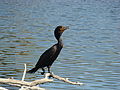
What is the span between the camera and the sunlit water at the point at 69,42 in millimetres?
13438

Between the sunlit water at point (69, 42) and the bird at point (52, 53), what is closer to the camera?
the bird at point (52, 53)

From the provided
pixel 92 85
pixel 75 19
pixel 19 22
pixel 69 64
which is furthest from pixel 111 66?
pixel 75 19

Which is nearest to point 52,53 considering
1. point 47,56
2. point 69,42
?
point 47,56

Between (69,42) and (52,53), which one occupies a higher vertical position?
(52,53)

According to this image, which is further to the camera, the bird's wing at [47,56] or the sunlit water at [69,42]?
the sunlit water at [69,42]

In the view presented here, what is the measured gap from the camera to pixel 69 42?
20.6m

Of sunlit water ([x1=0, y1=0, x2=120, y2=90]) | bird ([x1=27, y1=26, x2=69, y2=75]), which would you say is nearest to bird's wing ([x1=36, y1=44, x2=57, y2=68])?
bird ([x1=27, y1=26, x2=69, y2=75])

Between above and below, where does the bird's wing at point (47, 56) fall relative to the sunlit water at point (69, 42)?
above

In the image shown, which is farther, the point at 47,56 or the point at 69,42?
the point at 69,42

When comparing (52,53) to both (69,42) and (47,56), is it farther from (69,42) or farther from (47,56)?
(69,42)

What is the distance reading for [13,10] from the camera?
36.0 m

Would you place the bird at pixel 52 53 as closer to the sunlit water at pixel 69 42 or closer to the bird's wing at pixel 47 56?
the bird's wing at pixel 47 56

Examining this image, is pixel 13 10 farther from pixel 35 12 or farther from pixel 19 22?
pixel 19 22

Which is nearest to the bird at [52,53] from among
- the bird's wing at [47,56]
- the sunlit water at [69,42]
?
the bird's wing at [47,56]
